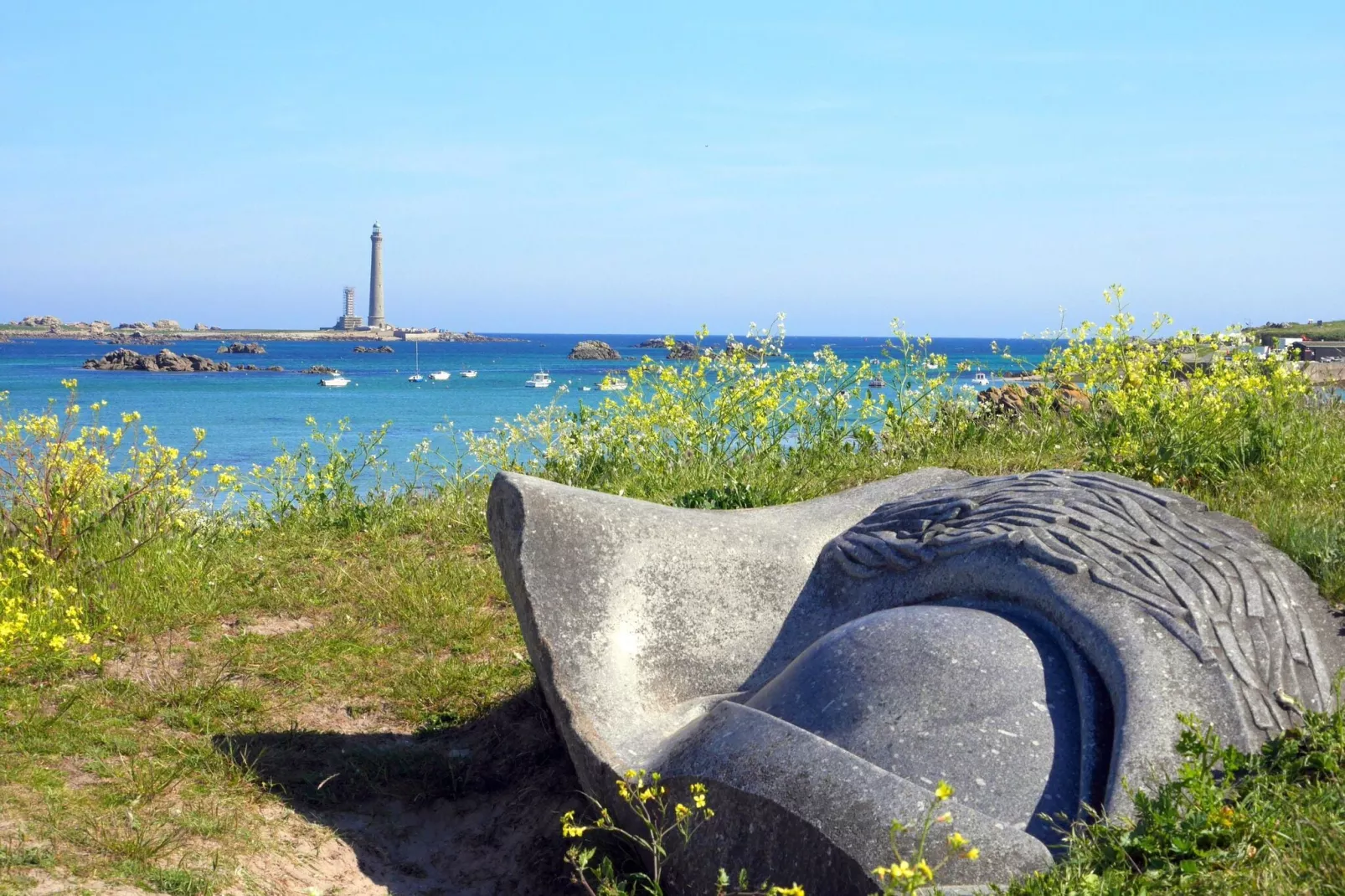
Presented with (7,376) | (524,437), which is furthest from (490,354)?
(524,437)

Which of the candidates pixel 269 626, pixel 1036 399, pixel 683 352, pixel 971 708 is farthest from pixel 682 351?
pixel 971 708

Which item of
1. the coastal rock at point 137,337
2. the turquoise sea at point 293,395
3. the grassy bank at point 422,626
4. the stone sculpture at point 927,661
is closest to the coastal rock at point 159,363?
the turquoise sea at point 293,395

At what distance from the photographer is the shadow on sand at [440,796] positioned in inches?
153

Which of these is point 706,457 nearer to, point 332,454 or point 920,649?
point 332,454

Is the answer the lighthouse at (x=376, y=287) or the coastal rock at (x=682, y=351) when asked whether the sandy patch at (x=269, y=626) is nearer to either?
Answer: the coastal rock at (x=682, y=351)

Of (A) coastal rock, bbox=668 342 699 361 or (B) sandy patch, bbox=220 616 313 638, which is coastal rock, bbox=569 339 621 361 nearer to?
(A) coastal rock, bbox=668 342 699 361

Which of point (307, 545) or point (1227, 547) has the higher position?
point (1227, 547)

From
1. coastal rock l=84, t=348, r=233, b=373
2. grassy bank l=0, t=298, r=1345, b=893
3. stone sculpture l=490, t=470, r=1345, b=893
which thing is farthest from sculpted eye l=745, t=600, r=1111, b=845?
coastal rock l=84, t=348, r=233, b=373

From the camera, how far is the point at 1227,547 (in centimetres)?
321

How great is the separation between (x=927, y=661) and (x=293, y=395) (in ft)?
154

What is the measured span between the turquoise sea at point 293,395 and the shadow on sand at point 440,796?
165 inches

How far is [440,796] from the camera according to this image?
4.37 metres

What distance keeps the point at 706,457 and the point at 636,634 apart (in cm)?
368

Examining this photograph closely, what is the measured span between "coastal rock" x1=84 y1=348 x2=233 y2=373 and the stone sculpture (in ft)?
213
